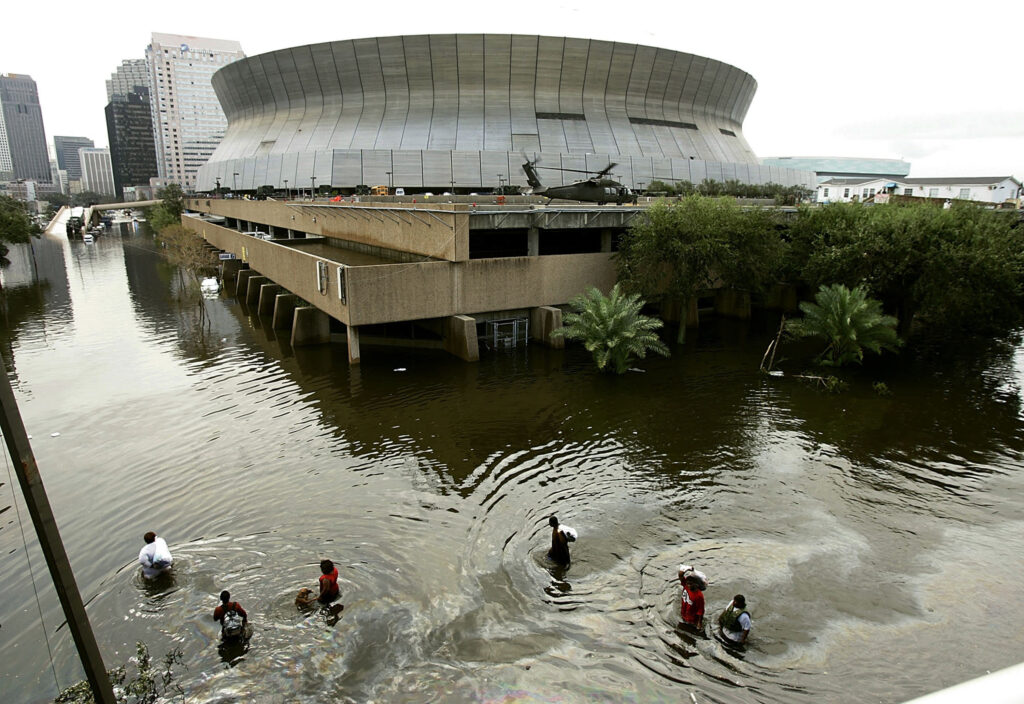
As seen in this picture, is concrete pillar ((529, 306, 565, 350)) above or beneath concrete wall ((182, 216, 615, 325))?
beneath

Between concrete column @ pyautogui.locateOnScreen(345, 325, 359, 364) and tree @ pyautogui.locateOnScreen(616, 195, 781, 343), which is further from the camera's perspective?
tree @ pyautogui.locateOnScreen(616, 195, 781, 343)

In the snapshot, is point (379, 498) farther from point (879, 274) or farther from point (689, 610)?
point (879, 274)

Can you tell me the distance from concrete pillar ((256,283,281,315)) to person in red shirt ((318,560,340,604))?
86.0 feet

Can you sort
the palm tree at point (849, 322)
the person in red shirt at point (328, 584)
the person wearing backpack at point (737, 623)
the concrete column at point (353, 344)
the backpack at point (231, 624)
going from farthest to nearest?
1. the concrete column at point (353, 344)
2. the palm tree at point (849, 322)
3. the person in red shirt at point (328, 584)
4. the backpack at point (231, 624)
5. the person wearing backpack at point (737, 623)

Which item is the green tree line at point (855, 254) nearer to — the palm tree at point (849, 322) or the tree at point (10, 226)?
the palm tree at point (849, 322)

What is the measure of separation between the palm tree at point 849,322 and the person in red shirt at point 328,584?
1852cm

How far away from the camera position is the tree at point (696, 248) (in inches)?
989

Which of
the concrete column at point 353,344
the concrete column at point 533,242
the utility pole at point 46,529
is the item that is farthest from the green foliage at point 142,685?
the concrete column at point 533,242

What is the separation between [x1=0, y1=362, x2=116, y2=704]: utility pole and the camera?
462 centimetres

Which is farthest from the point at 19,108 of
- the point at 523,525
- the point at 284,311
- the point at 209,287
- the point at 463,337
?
the point at 209,287

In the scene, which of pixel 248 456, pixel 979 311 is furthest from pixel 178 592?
pixel 979 311

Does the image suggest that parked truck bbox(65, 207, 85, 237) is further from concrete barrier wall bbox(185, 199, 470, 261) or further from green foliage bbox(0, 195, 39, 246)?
concrete barrier wall bbox(185, 199, 470, 261)

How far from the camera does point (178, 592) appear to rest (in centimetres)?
1045

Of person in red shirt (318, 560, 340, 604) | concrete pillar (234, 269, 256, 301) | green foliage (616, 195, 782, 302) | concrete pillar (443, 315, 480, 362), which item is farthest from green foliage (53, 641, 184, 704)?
concrete pillar (234, 269, 256, 301)
